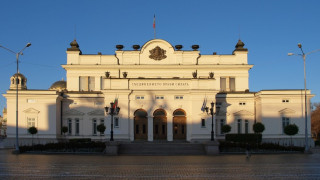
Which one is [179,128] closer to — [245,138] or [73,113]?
[245,138]

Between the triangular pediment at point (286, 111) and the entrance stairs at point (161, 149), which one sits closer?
the entrance stairs at point (161, 149)

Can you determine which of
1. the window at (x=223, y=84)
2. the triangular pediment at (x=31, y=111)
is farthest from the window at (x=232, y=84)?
the triangular pediment at (x=31, y=111)

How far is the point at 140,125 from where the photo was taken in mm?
51625

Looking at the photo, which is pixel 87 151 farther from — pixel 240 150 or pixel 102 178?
pixel 102 178

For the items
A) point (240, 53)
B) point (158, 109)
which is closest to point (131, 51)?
point (158, 109)

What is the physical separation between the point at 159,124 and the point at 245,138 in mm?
11049

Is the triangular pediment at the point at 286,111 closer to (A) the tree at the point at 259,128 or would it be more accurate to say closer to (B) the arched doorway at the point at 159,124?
(A) the tree at the point at 259,128

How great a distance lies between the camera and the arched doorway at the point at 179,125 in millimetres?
51906

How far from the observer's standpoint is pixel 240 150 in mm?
41406

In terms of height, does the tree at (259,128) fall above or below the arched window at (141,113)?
below

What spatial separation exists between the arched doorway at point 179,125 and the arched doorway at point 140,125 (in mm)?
3623

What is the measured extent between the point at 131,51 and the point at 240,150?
2569cm

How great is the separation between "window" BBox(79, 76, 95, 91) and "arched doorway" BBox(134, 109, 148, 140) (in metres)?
12.0

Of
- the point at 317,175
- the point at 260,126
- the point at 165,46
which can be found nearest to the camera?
the point at 317,175
